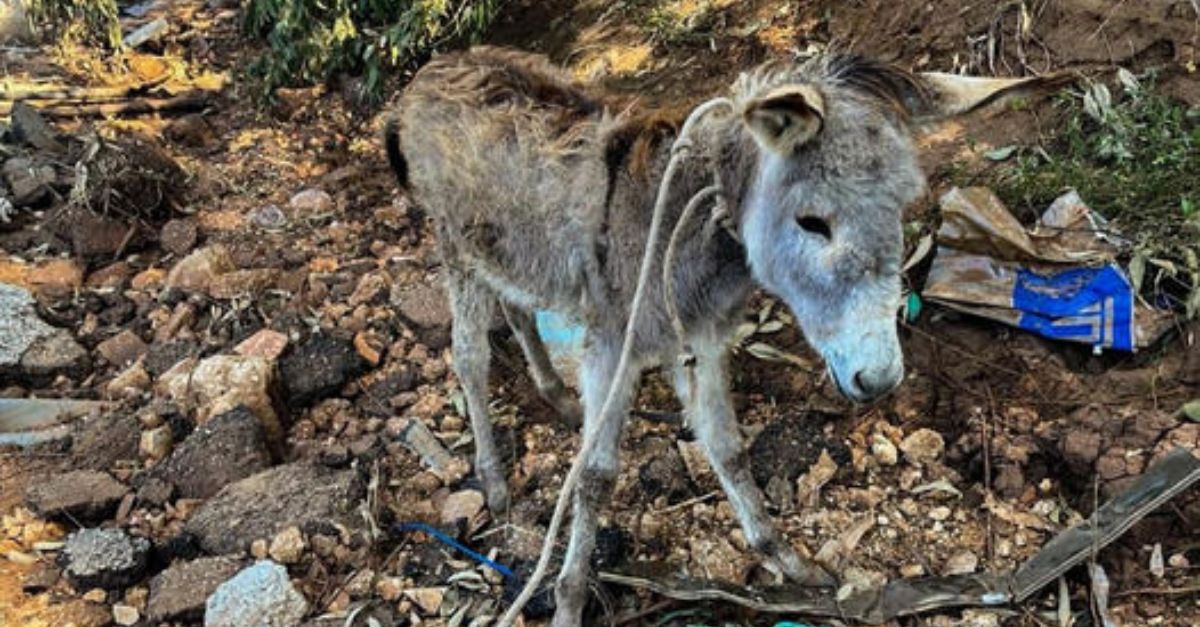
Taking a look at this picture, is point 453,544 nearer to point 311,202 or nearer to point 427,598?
point 427,598

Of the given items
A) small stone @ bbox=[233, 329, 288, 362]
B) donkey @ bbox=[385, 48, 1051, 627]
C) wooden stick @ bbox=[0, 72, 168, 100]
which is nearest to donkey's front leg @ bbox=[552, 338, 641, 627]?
donkey @ bbox=[385, 48, 1051, 627]

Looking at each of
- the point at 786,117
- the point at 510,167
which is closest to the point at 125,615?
the point at 510,167

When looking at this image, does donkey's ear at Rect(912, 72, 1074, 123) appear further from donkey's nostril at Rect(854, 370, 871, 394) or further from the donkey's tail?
the donkey's tail

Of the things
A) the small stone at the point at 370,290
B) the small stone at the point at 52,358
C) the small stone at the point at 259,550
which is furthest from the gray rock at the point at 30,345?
the small stone at the point at 259,550

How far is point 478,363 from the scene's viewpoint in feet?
14.4

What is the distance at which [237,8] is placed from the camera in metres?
9.67

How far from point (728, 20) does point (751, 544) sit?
12.3ft

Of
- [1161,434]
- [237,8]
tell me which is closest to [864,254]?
[1161,434]

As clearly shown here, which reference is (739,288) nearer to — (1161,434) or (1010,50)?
(1161,434)

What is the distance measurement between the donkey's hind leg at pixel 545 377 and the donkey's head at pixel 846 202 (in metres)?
1.95

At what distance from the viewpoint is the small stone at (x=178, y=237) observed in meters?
6.26

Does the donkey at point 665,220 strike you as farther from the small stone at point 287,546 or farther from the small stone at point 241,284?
the small stone at point 241,284

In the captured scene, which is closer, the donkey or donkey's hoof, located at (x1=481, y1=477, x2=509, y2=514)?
the donkey

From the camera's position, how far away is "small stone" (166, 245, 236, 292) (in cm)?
577
